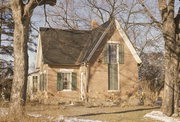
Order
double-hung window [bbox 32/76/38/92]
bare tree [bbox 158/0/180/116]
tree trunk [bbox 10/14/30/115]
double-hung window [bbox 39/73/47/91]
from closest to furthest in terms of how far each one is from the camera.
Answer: tree trunk [bbox 10/14/30/115] → bare tree [bbox 158/0/180/116] → double-hung window [bbox 39/73/47/91] → double-hung window [bbox 32/76/38/92]

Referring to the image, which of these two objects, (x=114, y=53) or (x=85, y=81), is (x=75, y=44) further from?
(x=85, y=81)

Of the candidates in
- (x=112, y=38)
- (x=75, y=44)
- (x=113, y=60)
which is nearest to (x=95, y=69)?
(x=113, y=60)

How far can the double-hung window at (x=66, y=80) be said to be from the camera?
22.0m

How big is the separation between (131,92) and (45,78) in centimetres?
768

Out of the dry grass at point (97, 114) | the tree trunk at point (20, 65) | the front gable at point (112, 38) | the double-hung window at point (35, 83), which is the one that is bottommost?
the dry grass at point (97, 114)

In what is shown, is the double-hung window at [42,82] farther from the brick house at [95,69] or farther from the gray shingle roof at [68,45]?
the gray shingle roof at [68,45]

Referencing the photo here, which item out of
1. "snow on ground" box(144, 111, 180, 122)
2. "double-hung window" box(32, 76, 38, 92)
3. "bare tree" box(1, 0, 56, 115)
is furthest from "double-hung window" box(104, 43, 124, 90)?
"bare tree" box(1, 0, 56, 115)

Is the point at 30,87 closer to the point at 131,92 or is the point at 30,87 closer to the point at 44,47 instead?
the point at 44,47

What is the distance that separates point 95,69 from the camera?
867 inches

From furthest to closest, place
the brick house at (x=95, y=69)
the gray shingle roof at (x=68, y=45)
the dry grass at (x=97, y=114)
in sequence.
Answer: the gray shingle roof at (x=68, y=45), the brick house at (x=95, y=69), the dry grass at (x=97, y=114)

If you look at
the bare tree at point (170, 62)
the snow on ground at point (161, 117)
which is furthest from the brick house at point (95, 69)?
the bare tree at point (170, 62)

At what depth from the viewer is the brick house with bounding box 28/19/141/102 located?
21844 mm

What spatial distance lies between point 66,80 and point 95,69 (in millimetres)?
2696

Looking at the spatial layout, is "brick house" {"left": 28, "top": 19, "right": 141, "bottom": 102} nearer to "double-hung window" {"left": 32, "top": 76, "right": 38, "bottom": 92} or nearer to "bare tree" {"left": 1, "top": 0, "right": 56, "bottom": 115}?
"double-hung window" {"left": 32, "top": 76, "right": 38, "bottom": 92}
